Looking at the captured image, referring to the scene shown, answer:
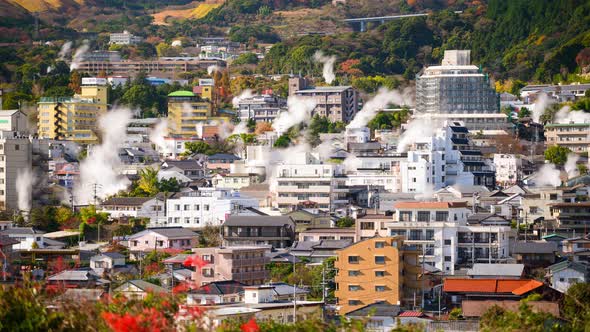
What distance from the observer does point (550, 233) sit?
4769cm

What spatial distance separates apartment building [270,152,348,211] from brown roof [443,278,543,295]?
18440mm

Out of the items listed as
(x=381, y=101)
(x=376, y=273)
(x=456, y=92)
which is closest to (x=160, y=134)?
(x=381, y=101)

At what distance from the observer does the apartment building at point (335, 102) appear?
79.2 m

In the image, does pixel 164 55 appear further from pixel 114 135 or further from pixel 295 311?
pixel 295 311

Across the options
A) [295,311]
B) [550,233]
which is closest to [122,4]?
[550,233]

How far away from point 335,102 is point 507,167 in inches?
658

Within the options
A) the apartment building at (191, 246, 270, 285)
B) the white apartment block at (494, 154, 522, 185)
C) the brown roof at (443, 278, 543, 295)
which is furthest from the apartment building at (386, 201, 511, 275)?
the white apartment block at (494, 154, 522, 185)

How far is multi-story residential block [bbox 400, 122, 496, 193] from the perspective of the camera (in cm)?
5731

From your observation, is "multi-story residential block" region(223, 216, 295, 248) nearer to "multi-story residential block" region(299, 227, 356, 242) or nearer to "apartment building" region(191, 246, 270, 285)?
"multi-story residential block" region(299, 227, 356, 242)

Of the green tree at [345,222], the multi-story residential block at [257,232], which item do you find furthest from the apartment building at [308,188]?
the multi-story residential block at [257,232]

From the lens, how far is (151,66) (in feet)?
323

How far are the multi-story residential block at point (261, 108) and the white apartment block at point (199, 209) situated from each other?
88.0 ft

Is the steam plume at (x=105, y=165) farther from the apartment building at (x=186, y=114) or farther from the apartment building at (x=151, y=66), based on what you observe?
the apartment building at (x=151, y=66)

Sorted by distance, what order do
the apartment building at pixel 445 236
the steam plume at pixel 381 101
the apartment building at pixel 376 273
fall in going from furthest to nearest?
the steam plume at pixel 381 101 → the apartment building at pixel 445 236 → the apartment building at pixel 376 273
